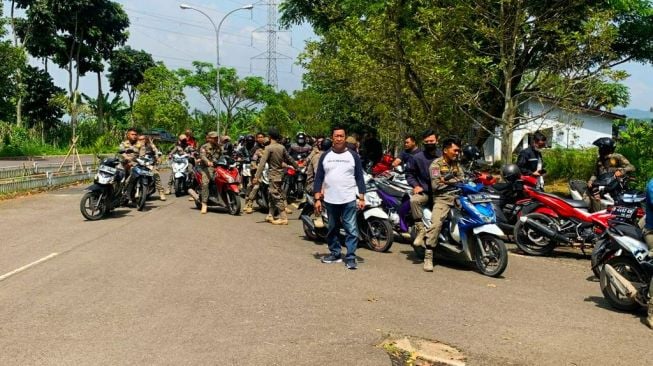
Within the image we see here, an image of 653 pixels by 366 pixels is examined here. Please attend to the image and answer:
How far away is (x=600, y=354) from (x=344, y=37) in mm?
14375

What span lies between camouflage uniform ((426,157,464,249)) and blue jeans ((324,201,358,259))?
0.95 metres

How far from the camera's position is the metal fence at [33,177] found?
14594mm

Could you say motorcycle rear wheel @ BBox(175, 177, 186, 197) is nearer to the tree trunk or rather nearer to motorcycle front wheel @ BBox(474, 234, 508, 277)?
motorcycle front wheel @ BBox(474, 234, 508, 277)

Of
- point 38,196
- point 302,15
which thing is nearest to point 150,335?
point 38,196

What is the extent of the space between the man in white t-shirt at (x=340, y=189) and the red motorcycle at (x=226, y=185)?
4.60 metres

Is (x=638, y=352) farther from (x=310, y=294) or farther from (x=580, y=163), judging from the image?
(x=580, y=163)

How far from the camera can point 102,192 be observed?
11.1 m

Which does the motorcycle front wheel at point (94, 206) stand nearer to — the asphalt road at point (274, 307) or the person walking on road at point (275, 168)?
the asphalt road at point (274, 307)

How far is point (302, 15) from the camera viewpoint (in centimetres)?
2608

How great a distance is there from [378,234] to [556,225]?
2558 mm

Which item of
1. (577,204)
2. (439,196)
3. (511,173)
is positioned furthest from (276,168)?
(577,204)

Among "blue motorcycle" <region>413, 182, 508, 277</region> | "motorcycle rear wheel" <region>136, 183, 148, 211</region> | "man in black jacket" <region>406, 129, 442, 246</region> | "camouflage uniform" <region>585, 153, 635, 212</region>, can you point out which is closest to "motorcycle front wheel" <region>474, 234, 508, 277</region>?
"blue motorcycle" <region>413, 182, 508, 277</region>

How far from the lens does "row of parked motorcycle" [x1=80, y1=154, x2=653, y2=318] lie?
6.01m

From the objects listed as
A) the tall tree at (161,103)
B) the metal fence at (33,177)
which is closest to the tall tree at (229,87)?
the tall tree at (161,103)
